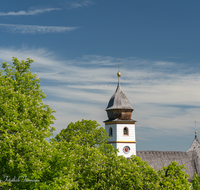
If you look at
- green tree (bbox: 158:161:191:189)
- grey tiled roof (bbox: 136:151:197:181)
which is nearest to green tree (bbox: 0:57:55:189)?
green tree (bbox: 158:161:191:189)

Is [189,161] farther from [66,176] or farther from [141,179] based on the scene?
[66,176]

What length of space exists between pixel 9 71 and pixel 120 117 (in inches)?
1355

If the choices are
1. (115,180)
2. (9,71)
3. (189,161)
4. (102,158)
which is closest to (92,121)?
(102,158)

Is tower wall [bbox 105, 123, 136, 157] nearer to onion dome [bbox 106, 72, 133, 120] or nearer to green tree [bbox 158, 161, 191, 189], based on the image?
onion dome [bbox 106, 72, 133, 120]

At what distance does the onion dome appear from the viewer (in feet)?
195

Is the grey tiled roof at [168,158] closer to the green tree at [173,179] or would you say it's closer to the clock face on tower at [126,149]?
the clock face on tower at [126,149]

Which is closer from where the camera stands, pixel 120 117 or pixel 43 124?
pixel 43 124

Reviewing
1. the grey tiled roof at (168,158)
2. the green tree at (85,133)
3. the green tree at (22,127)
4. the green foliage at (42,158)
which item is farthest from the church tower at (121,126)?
the green tree at (22,127)

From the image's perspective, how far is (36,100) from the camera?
83.8 ft

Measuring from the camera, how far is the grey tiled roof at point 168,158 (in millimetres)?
58531

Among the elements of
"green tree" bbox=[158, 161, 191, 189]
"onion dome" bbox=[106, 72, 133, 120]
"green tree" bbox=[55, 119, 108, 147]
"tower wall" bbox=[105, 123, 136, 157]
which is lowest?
"green tree" bbox=[158, 161, 191, 189]

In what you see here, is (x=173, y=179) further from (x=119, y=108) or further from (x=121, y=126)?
(x=119, y=108)

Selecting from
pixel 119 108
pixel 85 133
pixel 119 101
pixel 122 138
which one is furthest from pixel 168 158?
pixel 85 133

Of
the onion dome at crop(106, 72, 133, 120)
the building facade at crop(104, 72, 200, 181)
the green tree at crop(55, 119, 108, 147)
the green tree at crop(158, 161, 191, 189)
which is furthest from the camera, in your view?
the onion dome at crop(106, 72, 133, 120)
